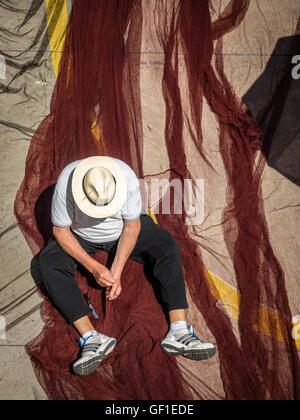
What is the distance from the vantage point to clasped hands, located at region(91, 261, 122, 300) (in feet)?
9.09

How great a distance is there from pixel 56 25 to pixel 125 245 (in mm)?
2629

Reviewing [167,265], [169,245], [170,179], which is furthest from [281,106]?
[167,265]

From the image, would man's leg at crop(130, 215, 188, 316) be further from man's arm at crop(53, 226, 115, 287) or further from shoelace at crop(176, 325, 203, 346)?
man's arm at crop(53, 226, 115, 287)

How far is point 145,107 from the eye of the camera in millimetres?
3699

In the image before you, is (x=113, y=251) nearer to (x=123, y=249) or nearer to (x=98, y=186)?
(x=123, y=249)

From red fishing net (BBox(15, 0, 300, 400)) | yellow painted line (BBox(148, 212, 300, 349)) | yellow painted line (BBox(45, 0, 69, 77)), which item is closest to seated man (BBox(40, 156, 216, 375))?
red fishing net (BBox(15, 0, 300, 400))

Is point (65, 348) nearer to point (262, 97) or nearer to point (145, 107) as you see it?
point (145, 107)

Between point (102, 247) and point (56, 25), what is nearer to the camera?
point (102, 247)

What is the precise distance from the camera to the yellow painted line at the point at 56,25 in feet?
12.6

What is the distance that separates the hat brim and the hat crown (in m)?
0.04

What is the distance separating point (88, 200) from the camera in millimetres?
2459

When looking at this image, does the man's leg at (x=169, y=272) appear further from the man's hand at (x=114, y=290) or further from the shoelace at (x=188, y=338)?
the man's hand at (x=114, y=290)
